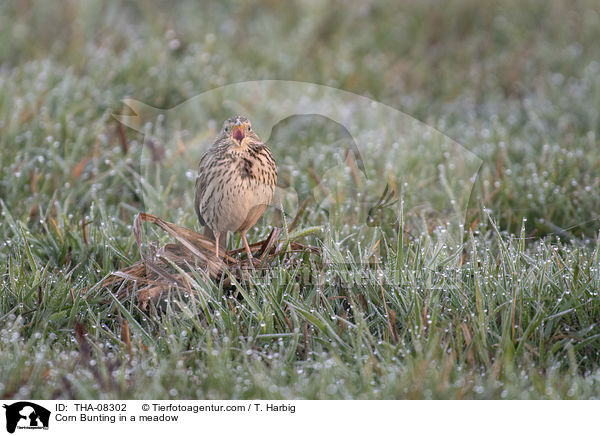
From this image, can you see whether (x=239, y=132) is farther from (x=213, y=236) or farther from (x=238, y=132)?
(x=213, y=236)

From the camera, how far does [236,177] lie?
8.66 ft

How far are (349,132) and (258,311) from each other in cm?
117

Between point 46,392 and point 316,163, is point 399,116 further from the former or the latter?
point 46,392

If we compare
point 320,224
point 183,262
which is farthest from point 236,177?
point 320,224

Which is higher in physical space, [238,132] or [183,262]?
[238,132]

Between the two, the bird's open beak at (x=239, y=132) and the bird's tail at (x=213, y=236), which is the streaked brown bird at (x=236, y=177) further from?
the bird's tail at (x=213, y=236)

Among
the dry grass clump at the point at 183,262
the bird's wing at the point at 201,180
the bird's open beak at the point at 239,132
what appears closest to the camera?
the bird's open beak at the point at 239,132

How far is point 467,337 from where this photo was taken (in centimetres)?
259

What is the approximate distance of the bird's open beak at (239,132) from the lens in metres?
2.54
